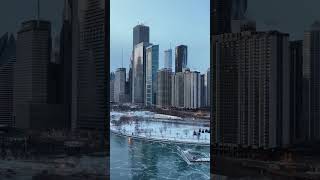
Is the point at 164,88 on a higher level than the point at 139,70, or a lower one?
lower

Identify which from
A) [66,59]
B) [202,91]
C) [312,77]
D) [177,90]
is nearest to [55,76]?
[66,59]

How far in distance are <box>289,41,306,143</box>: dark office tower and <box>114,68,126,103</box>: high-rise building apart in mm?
6088

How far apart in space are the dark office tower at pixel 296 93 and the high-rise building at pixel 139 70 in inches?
263

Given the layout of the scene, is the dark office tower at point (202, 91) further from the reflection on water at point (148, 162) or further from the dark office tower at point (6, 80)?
the dark office tower at point (6, 80)

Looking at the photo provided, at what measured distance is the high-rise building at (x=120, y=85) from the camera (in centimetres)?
1040

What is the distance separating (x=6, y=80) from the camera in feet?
17.8

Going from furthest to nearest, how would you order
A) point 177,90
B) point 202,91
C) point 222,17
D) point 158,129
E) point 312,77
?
point 158,129 → point 177,90 → point 202,91 → point 222,17 → point 312,77

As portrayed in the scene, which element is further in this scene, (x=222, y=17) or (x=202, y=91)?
(x=202, y=91)

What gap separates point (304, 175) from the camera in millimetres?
4410

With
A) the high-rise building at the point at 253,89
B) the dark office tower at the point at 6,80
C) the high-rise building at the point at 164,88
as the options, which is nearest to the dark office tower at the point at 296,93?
the high-rise building at the point at 253,89

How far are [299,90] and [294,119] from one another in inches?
10.2

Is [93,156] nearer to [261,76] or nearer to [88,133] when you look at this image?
[88,133]

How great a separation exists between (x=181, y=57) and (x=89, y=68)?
5521 mm

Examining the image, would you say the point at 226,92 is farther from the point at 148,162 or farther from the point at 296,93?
the point at 148,162
